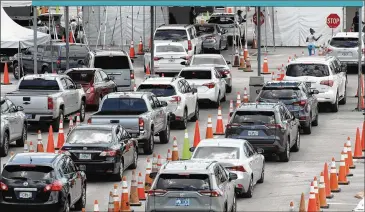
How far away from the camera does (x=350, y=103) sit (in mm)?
44938

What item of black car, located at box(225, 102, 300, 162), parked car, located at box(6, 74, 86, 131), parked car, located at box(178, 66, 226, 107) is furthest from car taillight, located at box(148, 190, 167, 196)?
parked car, located at box(178, 66, 226, 107)

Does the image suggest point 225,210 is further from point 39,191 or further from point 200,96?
point 200,96

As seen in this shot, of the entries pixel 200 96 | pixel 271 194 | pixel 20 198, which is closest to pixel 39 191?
pixel 20 198

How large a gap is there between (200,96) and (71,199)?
18.3 meters

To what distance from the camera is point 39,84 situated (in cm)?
3797

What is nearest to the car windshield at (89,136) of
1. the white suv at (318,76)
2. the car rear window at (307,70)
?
the white suv at (318,76)

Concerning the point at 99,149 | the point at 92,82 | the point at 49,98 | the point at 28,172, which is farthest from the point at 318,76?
the point at 28,172

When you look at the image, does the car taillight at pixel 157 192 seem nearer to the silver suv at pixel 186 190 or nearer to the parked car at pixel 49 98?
the silver suv at pixel 186 190

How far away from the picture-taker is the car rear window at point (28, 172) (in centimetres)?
2386

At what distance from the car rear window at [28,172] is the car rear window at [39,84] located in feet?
45.9

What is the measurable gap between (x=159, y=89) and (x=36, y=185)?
13894mm

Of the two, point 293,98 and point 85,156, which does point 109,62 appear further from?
point 85,156

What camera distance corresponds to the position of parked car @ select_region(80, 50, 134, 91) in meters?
45.1

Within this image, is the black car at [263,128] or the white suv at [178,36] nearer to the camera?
the black car at [263,128]
